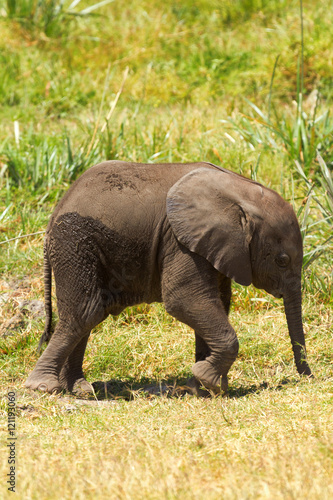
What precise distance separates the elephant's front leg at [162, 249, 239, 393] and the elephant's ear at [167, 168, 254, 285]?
0.12m

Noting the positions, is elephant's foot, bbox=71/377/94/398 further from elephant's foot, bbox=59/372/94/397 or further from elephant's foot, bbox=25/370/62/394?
elephant's foot, bbox=25/370/62/394

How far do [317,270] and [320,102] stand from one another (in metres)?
3.73

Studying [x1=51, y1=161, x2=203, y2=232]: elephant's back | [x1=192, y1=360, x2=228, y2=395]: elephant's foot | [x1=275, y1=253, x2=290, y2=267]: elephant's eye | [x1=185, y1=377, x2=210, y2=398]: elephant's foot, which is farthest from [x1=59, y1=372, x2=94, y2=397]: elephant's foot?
[x1=275, y1=253, x2=290, y2=267]: elephant's eye

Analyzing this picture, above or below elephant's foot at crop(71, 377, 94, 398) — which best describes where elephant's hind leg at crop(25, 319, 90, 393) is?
above

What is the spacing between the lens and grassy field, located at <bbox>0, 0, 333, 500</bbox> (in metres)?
3.37

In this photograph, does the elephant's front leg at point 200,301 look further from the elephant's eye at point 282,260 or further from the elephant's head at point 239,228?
the elephant's eye at point 282,260

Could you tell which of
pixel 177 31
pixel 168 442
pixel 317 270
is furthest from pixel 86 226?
pixel 177 31

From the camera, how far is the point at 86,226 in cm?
464

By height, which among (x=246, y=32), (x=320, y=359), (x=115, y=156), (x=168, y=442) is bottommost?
(x=320, y=359)

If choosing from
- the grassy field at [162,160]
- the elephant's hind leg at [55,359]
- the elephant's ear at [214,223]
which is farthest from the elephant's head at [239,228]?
the elephant's hind leg at [55,359]

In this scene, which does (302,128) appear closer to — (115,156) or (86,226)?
(115,156)

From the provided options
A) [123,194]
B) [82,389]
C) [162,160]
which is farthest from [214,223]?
[162,160]

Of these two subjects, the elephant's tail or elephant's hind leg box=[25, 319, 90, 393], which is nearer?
elephant's hind leg box=[25, 319, 90, 393]

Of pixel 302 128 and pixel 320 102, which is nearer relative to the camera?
pixel 302 128
